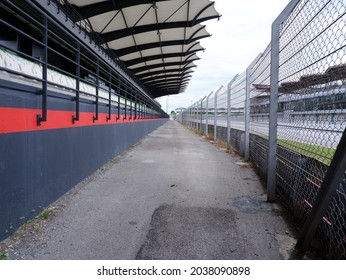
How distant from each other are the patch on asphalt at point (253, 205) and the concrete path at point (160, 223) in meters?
0.01

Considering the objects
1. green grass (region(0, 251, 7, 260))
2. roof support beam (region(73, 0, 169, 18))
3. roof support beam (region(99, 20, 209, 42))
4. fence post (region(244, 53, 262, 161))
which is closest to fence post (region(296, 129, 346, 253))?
green grass (region(0, 251, 7, 260))

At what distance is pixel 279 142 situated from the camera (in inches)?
166

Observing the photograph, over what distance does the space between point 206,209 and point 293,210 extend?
1.01m

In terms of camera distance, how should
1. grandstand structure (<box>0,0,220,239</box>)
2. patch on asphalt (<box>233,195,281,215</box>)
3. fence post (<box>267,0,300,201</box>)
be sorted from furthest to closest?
fence post (<box>267,0,300,201</box>) → patch on asphalt (<box>233,195,281,215</box>) → grandstand structure (<box>0,0,220,239</box>)

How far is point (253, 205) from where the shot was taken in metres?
3.93

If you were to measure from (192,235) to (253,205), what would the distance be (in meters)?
1.30

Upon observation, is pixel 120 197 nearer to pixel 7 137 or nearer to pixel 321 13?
pixel 7 137

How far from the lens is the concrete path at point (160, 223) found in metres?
2.59

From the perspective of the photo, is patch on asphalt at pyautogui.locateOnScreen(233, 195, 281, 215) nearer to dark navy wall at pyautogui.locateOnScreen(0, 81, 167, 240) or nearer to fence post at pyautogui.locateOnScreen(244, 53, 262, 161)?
dark navy wall at pyautogui.locateOnScreen(0, 81, 167, 240)

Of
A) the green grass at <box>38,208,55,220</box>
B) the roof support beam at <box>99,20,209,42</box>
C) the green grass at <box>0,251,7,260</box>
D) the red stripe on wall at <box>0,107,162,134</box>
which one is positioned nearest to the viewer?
the green grass at <box>0,251,7,260</box>

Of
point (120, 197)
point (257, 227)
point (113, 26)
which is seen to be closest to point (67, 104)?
point (120, 197)

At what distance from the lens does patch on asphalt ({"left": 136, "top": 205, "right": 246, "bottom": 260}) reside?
101 inches

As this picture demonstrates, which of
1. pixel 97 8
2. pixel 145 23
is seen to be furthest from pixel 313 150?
pixel 145 23

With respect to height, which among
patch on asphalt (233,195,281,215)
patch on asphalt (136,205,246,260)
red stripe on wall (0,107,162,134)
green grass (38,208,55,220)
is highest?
red stripe on wall (0,107,162,134)
